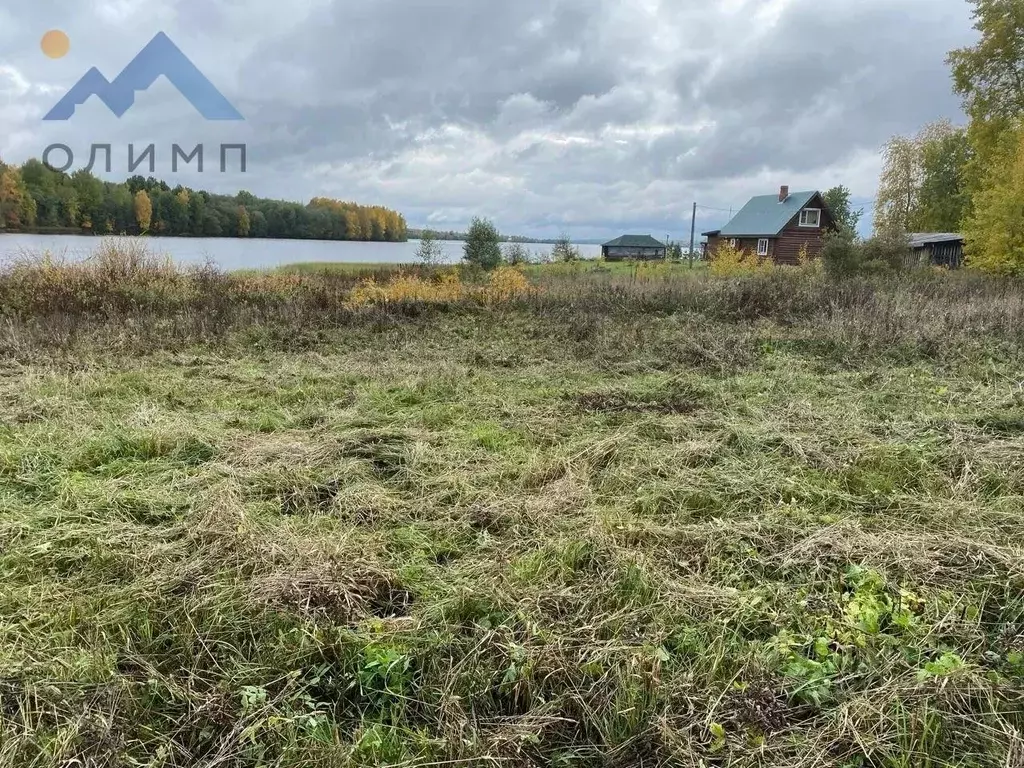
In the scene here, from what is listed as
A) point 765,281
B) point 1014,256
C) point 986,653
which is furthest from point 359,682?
point 1014,256

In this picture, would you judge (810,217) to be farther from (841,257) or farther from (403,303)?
(403,303)

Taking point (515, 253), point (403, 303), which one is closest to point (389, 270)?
point (403, 303)

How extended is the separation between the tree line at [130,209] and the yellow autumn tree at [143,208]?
3 centimetres

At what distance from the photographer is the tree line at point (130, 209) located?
15.5 metres

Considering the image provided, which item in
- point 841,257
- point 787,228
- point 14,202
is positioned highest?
point 787,228

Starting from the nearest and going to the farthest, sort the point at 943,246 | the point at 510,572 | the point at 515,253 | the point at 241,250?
the point at 510,572
the point at 241,250
the point at 515,253
the point at 943,246

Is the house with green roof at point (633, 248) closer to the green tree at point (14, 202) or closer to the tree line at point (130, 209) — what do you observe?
the tree line at point (130, 209)

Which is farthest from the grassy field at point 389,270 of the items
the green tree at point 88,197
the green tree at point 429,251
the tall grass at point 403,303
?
the green tree at point 88,197

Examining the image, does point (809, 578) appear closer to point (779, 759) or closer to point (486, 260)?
point (779, 759)

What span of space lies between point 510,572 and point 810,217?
33132mm

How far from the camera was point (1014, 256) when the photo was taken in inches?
580

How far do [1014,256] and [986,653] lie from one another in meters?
17.9

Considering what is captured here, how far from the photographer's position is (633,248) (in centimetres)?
4500

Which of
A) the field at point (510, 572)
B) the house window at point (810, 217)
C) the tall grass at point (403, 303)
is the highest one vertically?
the house window at point (810, 217)
